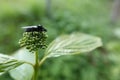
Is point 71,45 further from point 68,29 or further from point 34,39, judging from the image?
point 68,29

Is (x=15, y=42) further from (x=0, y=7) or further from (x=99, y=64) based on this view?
(x=99, y=64)

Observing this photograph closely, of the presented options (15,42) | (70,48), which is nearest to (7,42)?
(15,42)

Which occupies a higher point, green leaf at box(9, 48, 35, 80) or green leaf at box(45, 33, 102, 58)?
green leaf at box(45, 33, 102, 58)

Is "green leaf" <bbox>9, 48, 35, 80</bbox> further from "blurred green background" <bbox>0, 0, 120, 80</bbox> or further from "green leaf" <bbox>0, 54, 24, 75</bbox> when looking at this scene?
"blurred green background" <bbox>0, 0, 120, 80</bbox>

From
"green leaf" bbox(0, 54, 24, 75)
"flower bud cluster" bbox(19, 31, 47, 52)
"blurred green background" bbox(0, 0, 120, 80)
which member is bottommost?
"green leaf" bbox(0, 54, 24, 75)

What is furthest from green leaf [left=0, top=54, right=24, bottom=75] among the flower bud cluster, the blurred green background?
the blurred green background

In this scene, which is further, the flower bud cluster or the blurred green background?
the blurred green background

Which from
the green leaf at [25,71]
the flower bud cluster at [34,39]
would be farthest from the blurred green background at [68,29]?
the flower bud cluster at [34,39]

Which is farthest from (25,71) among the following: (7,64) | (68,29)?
(68,29)
